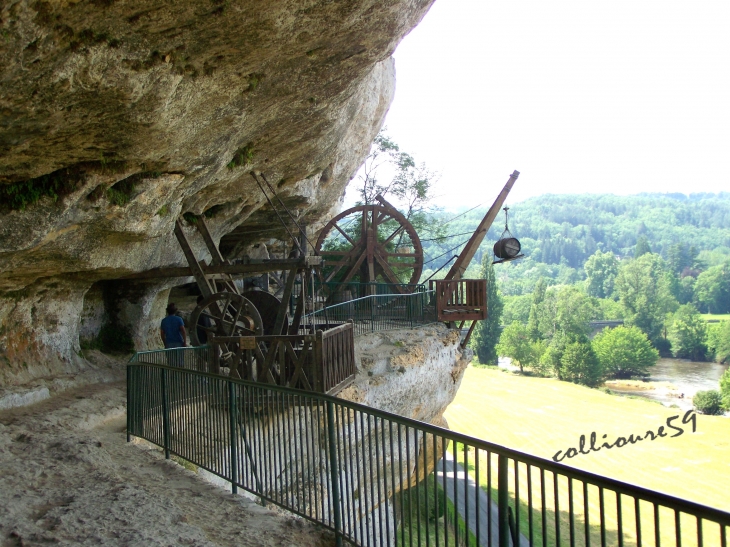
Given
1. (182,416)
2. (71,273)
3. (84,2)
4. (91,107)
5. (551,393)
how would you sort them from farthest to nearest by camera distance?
(551,393) < (71,273) < (182,416) < (91,107) < (84,2)

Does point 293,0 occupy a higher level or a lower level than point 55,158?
higher

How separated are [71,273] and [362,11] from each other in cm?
679

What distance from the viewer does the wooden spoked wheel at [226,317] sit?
10891mm

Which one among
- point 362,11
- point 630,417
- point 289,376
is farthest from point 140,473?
point 630,417

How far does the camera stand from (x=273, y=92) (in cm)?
716

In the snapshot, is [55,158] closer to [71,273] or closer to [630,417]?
[71,273]

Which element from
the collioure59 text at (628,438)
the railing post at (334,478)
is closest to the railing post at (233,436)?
the railing post at (334,478)

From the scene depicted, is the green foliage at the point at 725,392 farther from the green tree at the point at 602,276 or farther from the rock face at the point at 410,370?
the green tree at the point at 602,276

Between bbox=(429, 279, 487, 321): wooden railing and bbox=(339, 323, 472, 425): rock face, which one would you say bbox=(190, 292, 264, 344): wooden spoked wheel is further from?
bbox=(429, 279, 487, 321): wooden railing

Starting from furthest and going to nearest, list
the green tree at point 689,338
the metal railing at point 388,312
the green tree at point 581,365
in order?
the green tree at point 689,338 → the green tree at point 581,365 → the metal railing at point 388,312

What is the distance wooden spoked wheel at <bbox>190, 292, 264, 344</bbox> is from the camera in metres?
10.9

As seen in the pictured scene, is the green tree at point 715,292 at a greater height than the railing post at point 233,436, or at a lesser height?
lesser

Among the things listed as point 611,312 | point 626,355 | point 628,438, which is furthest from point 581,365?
point 611,312

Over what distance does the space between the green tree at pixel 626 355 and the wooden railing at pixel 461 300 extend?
61555 millimetres
